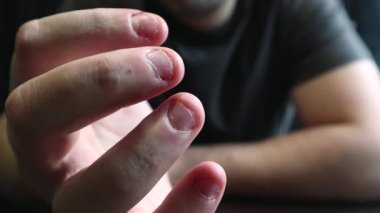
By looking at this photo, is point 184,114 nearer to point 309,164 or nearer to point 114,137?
point 114,137

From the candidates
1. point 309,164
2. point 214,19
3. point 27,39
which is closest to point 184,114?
point 27,39

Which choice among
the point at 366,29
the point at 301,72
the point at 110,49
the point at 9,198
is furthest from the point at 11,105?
the point at 366,29

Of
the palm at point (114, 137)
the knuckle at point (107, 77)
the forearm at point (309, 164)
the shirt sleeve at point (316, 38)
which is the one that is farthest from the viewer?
the shirt sleeve at point (316, 38)

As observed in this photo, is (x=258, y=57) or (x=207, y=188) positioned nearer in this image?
(x=207, y=188)

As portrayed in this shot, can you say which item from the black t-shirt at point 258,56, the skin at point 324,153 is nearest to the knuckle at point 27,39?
the skin at point 324,153

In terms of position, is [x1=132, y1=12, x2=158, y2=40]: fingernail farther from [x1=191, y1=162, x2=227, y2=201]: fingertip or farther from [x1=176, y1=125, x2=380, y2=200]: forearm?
[x1=176, y1=125, x2=380, y2=200]: forearm

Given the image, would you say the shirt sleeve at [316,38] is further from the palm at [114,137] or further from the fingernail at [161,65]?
the fingernail at [161,65]

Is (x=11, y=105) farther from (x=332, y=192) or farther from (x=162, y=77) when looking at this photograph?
(x=332, y=192)
